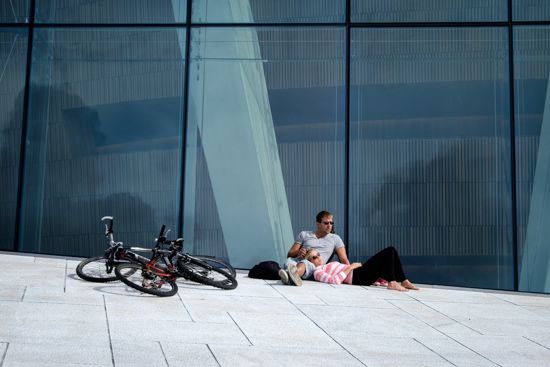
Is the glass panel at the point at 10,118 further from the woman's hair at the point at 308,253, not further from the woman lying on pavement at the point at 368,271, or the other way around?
the woman lying on pavement at the point at 368,271

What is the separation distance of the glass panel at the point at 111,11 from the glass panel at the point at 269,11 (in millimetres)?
360

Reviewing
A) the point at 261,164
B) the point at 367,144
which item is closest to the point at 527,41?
the point at 367,144

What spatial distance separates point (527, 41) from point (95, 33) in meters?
6.60

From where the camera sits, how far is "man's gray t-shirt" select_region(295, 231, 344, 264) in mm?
9172

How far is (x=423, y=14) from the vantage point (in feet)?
33.9

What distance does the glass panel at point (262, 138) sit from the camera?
10.3m

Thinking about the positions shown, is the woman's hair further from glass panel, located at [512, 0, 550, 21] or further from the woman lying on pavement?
glass panel, located at [512, 0, 550, 21]

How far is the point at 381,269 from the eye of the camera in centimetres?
869

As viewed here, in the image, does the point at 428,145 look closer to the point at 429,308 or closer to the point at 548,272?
the point at 548,272

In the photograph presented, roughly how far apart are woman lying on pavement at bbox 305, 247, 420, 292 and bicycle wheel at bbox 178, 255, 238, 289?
145cm

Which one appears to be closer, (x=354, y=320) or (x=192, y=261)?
(x=354, y=320)

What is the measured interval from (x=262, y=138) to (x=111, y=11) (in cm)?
311

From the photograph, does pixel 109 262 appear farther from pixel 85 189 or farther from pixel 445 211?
pixel 445 211

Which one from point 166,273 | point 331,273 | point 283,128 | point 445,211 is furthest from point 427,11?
point 166,273
